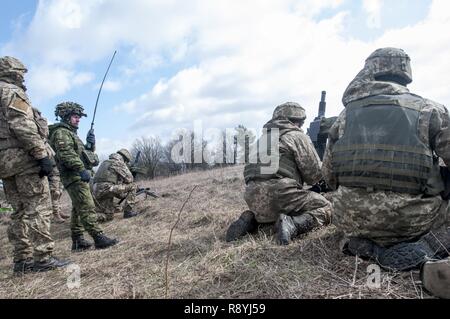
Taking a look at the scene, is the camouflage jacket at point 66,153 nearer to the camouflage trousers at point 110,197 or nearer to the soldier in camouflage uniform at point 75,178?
the soldier in camouflage uniform at point 75,178

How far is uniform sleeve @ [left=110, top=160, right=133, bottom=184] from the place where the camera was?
824 cm

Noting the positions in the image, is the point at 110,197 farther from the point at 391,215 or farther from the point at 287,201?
the point at 391,215

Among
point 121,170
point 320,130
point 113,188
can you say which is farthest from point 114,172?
point 320,130

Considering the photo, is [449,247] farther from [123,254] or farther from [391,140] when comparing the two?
[123,254]

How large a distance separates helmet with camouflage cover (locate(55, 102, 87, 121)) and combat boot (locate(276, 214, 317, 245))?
11.4ft

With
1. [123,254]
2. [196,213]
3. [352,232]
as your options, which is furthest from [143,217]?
[352,232]

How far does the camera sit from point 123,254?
4.57m

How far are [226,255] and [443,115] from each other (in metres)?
2.16

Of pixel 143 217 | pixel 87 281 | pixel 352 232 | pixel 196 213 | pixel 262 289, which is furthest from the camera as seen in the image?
pixel 143 217

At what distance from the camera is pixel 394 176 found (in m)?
2.89

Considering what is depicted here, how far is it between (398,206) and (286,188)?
1.68 metres

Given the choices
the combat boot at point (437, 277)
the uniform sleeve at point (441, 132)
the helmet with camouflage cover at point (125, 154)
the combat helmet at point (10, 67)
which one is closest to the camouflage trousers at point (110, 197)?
the helmet with camouflage cover at point (125, 154)

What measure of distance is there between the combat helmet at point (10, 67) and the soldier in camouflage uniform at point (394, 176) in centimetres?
348

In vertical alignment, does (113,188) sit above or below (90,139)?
below
